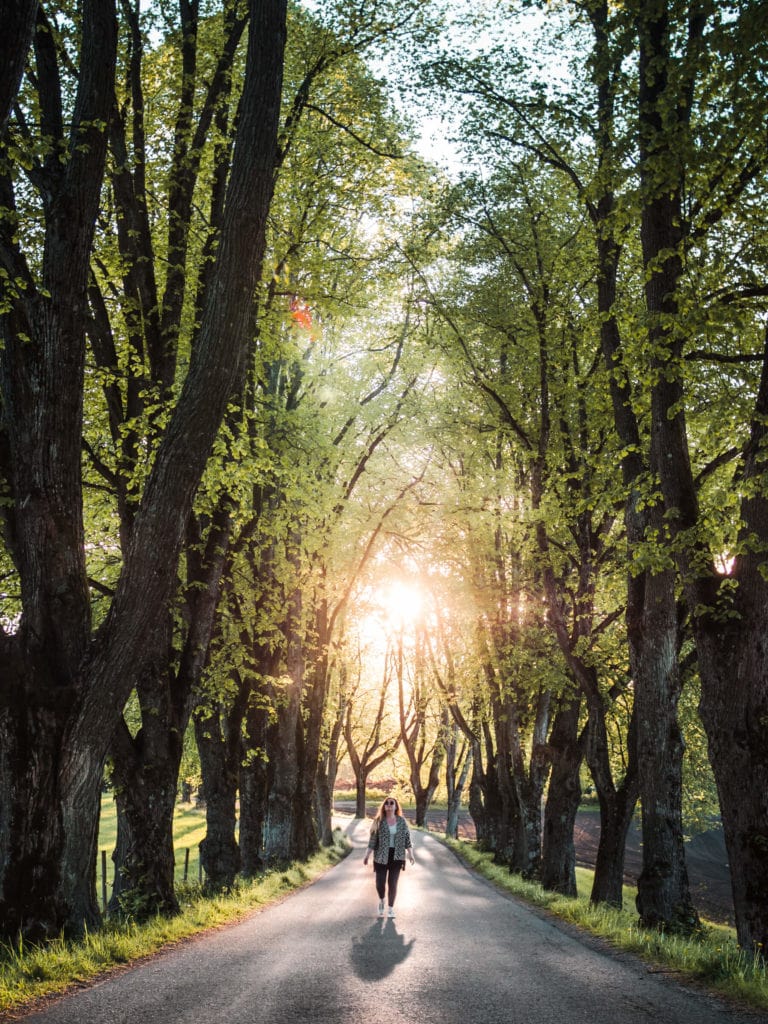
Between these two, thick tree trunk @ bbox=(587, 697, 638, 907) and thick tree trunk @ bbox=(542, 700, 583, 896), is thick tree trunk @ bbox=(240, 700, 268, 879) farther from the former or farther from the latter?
thick tree trunk @ bbox=(587, 697, 638, 907)

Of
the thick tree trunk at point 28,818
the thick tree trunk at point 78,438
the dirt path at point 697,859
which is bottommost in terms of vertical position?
the dirt path at point 697,859

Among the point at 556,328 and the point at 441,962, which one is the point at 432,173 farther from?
the point at 441,962

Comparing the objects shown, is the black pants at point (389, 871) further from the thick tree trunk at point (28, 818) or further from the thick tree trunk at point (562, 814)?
the thick tree trunk at point (562, 814)

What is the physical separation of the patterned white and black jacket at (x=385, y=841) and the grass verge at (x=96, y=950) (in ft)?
7.11

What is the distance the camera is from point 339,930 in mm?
9945

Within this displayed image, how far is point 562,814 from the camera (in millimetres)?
16828

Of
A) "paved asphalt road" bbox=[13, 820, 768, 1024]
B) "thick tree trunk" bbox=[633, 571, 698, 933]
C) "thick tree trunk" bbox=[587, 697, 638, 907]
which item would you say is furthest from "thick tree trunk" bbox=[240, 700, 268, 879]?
"thick tree trunk" bbox=[633, 571, 698, 933]

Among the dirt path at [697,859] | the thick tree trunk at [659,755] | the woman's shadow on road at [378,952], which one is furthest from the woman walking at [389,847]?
the dirt path at [697,859]

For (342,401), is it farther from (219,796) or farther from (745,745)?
(745,745)

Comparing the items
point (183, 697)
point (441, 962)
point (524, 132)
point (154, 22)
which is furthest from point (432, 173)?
point (441, 962)

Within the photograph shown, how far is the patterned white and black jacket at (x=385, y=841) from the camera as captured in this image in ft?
38.3

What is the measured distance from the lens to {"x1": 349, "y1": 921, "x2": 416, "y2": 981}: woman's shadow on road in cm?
700

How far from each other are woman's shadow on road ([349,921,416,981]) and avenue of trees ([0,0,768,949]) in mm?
2780

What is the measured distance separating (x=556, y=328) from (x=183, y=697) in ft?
31.0
